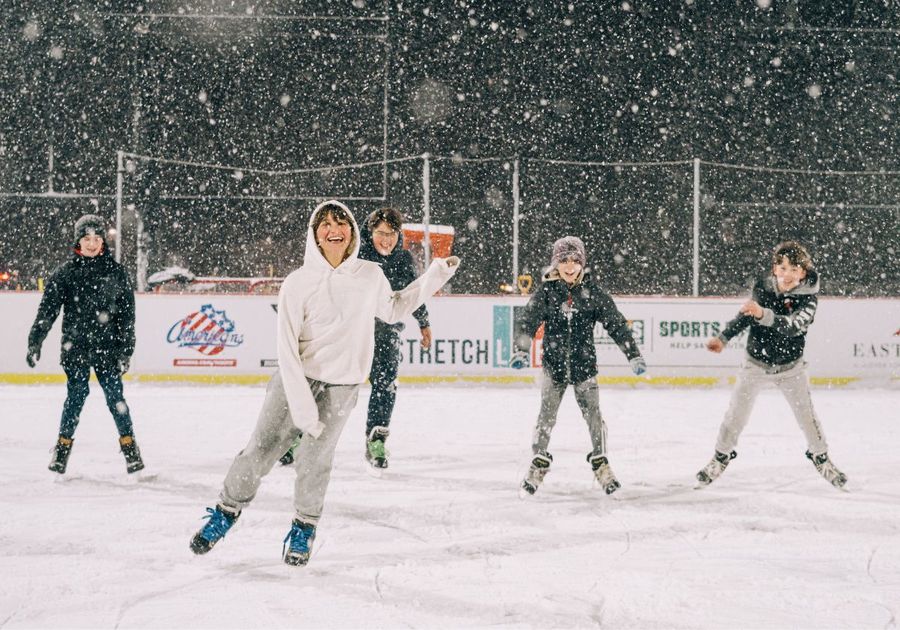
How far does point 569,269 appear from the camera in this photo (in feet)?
13.7

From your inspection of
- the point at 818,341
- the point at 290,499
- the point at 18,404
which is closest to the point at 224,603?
the point at 290,499

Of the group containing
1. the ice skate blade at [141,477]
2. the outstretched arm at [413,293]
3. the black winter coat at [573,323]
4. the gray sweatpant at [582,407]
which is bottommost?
the ice skate blade at [141,477]

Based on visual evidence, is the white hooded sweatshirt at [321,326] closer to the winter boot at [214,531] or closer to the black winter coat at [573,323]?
the winter boot at [214,531]

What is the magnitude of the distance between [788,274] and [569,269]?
1086 mm

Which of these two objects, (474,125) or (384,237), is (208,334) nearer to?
(384,237)

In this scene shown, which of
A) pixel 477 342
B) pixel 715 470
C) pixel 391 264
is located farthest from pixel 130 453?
pixel 477 342

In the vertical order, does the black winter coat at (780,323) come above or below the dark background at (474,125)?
below

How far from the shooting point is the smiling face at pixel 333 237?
302 centimetres

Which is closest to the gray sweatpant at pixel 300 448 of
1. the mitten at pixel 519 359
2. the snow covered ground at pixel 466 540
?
the snow covered ground at pixel 466 540

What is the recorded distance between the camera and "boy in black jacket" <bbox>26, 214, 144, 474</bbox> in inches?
179

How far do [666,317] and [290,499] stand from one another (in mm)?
7112

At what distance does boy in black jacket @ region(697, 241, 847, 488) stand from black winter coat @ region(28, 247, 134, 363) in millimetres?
2948

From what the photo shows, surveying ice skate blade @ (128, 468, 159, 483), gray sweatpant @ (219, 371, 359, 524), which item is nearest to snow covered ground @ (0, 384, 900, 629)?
ice skate blade @ (128, 468, 159, 483)

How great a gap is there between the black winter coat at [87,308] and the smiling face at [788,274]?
3247 millimetres
